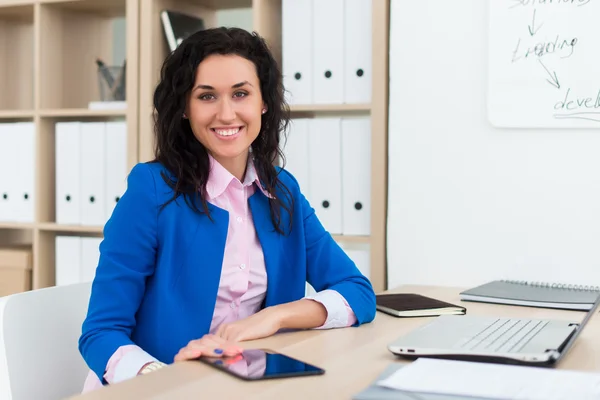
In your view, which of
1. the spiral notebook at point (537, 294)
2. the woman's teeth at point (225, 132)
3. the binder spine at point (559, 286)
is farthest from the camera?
the binder spine at point (559, 286)

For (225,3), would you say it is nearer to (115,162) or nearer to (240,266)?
(115,162)

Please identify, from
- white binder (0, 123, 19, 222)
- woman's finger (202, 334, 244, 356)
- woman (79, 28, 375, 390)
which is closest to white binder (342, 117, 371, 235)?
woman (79, 28, 375, 390)

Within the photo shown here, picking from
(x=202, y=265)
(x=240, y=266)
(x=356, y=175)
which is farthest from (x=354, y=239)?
(x=202, y=265)

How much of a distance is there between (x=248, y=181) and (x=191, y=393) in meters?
0.71

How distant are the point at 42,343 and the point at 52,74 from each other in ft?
5.41

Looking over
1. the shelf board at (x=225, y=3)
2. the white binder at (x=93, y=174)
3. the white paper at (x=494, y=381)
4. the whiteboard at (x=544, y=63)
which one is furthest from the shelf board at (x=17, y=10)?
the white paper at (x=494, y=381)

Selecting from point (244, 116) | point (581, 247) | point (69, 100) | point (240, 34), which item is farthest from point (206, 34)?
point (69, 100)

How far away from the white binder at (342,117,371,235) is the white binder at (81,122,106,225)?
878mm

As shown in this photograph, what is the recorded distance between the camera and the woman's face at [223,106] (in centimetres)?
152

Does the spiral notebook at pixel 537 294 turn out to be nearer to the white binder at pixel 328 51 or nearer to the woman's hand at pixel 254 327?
the woman's hand at pixel 254 327

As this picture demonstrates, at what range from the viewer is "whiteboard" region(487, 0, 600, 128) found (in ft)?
6.62

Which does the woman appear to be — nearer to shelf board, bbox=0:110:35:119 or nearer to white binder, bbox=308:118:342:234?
white binder, bbox=308:118:342:234

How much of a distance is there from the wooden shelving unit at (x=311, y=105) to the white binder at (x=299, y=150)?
2.1 inches

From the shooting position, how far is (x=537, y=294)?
1.81 metres
